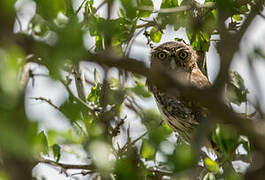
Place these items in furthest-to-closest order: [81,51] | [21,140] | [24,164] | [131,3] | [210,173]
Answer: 1. [210,173]
2. [131,3]
3. [24,164]
4. [81,51]
5. [21,140]

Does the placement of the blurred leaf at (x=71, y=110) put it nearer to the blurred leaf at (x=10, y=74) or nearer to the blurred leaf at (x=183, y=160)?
the blurred leaf at (x=10, y=74)

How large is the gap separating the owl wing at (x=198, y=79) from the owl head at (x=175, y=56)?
0.22m

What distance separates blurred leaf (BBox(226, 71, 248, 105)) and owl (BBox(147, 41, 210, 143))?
0.68m

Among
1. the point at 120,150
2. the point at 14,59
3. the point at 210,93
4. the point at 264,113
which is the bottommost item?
the point at 120,150

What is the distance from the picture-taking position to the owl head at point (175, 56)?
20.4 ft

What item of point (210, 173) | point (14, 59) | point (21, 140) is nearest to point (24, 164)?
point (21, 140)

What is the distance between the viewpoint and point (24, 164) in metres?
1.48

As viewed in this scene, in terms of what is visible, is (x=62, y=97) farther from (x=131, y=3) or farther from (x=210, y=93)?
(x=210, y=93)

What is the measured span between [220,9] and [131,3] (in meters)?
0.50

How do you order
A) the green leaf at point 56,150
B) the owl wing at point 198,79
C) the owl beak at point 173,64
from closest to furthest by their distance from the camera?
1. the green leaf at point 56,150
2. the owl wing at point 198,79
3. the owl beak at point 173,64

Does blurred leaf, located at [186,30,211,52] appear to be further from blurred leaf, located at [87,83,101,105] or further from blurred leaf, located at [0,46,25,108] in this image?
blurred leaf, located at [0,46,25,108]

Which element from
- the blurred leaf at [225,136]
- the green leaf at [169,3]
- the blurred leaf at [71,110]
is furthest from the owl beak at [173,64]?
the blurred leaf at [71,110]

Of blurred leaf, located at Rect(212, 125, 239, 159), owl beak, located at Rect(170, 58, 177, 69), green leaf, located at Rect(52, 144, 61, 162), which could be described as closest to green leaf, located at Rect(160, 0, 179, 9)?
green leaf, located at Rect(52, 144, 61, 162)

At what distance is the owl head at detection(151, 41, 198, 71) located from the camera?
6.22 meters
